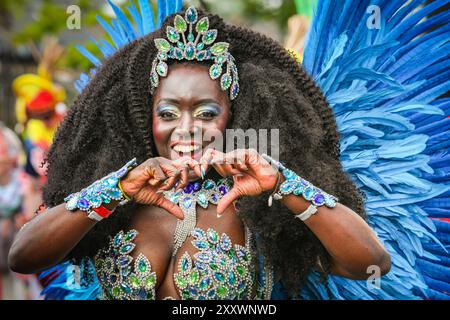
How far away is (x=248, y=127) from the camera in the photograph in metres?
2.86

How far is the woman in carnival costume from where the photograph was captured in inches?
102

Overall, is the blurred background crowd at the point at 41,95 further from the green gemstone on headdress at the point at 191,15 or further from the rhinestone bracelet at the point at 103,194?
the rhinestone bracelet at the point at 103,194

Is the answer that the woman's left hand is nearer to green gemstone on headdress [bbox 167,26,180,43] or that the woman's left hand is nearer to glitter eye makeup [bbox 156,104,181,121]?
glitter eye makeup [bbox 156,104,181,121]

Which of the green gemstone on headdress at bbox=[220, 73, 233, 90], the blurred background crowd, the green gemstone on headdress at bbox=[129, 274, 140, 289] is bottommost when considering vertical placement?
the green gemstone on headdress at bbox=[129, 274, 140, 289]

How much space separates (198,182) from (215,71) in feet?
1.54

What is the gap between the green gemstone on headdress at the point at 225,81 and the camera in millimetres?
2844

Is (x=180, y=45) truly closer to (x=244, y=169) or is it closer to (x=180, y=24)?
(x=180, y=24)

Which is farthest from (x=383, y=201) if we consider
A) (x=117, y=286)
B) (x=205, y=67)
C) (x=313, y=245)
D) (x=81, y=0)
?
(x=81, y=0)

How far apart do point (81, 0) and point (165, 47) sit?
674 cm

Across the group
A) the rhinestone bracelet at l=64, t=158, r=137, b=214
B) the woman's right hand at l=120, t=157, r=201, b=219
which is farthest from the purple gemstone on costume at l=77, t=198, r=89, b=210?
the woman's right hand at l=120, t=157, r=201, b=219

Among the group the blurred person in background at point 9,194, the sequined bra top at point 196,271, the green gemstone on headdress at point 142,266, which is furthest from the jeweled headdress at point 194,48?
the blurred person in background at point 9,194

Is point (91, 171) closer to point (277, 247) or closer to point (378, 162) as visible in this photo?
point (277, 247)

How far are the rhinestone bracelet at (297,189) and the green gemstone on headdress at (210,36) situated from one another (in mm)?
685

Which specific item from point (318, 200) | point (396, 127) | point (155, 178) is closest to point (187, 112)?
point (155, 178)
